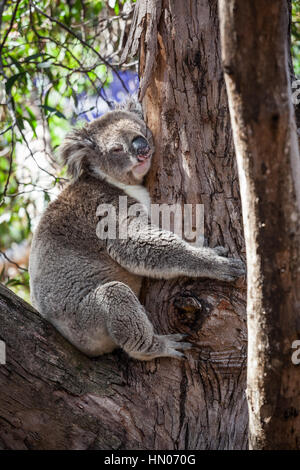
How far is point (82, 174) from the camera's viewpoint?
382 centimetres

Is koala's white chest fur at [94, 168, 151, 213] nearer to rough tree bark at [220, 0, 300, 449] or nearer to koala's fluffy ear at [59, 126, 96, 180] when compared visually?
koala's fluffy ear at [59, 126, 96, 180]

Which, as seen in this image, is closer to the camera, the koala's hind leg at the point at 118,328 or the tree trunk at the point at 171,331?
the tree trunk at the point at 171,331

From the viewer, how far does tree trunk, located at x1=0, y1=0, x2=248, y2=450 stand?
265cm

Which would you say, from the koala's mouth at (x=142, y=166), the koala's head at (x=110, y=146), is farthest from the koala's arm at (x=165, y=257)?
the koala's head at (x=110, y=146)

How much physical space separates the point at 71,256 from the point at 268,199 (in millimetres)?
1861

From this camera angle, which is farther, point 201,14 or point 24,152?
point 24,152

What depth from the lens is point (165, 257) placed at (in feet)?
10.3

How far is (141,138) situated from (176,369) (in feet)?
4.67

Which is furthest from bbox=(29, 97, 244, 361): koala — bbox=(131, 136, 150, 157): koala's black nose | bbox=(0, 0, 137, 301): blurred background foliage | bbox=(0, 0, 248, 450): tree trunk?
bbox=(0, 0, 137, 301): blurred background foliage

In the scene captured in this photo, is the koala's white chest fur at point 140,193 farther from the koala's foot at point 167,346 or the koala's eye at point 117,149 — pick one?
the koala's foot at point 167,346

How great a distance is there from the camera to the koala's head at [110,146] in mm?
3547

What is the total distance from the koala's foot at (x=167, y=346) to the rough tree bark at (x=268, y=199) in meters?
0.71

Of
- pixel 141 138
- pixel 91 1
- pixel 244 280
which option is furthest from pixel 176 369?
pixel 91 1
